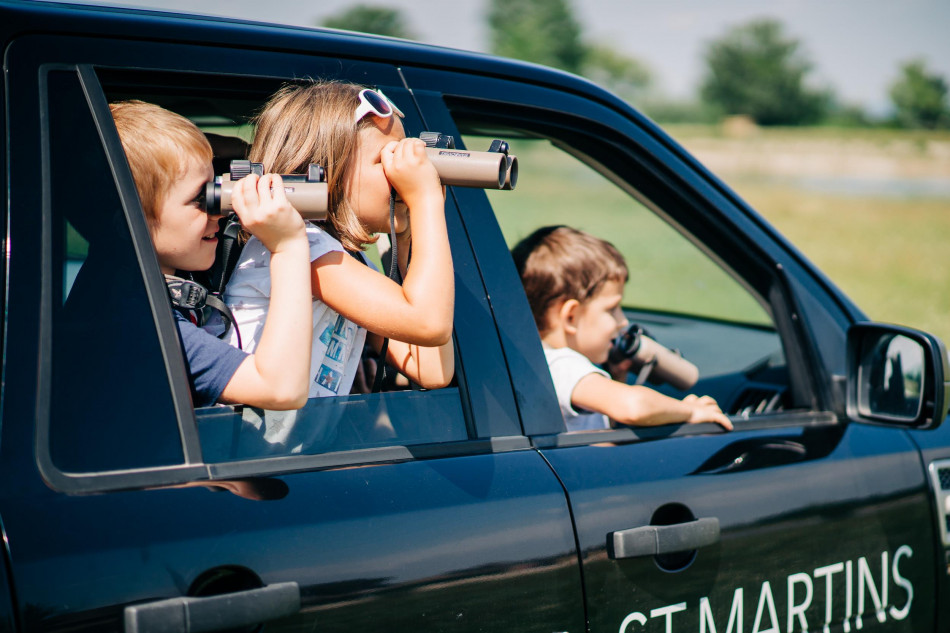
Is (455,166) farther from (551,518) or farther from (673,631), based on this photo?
(673,631)

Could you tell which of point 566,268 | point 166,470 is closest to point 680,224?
point 566,268

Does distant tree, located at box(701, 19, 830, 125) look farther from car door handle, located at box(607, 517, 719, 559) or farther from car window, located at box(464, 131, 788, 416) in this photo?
car door handle, located at box(607, 517, 719, 559)

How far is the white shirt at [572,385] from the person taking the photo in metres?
2.17

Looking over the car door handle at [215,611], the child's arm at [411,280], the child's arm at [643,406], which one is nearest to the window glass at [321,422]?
the child's arm at [411,280]

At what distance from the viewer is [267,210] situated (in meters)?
1.46

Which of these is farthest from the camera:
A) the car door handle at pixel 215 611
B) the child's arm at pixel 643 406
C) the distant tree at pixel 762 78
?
the distant tree at pixel 762 78

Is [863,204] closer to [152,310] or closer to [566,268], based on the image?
[566,268]

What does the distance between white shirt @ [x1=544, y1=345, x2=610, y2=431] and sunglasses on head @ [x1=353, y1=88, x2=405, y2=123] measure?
78 centimetres

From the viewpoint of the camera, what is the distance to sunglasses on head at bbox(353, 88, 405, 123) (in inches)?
64.1

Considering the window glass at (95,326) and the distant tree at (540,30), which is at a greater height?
the distant tree at (540,30)

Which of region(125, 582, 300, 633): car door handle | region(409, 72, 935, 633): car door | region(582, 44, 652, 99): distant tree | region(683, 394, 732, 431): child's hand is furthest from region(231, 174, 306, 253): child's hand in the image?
region(582, 44, 652, 99): distant tree

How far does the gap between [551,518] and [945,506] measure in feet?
3.57

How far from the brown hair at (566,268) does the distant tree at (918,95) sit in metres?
86.0

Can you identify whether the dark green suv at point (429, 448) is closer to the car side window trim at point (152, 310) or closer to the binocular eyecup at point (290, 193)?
the car side window trim at point (152, 310)
